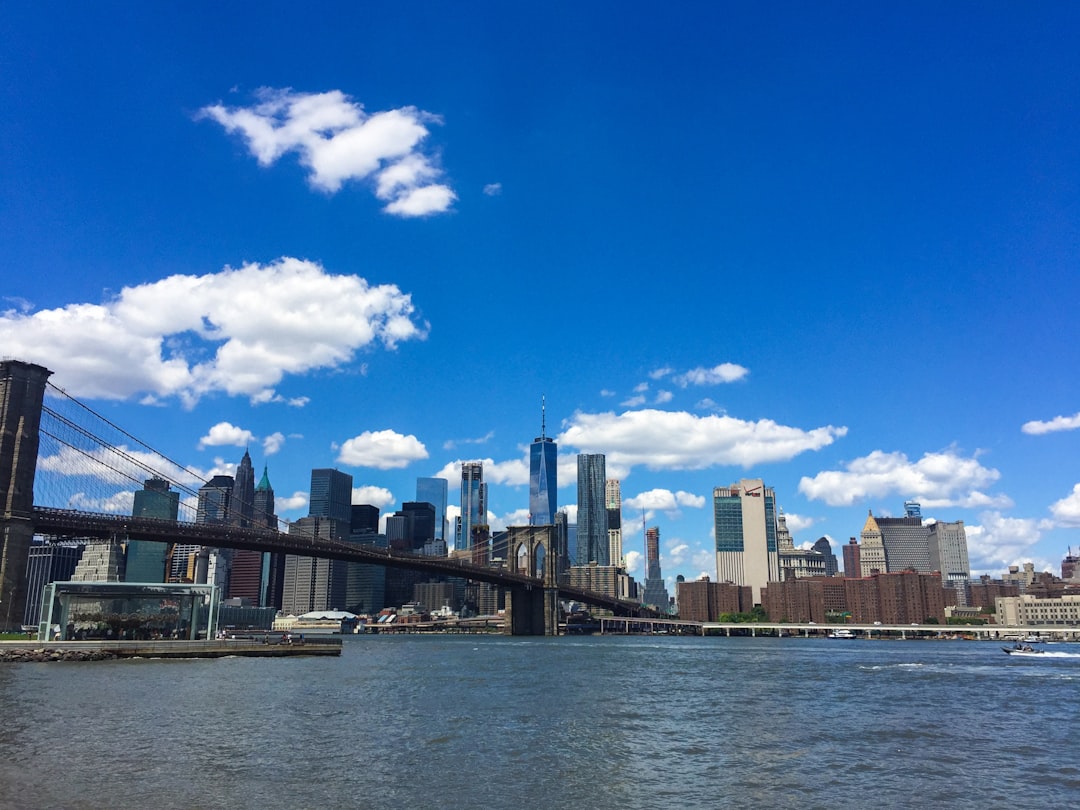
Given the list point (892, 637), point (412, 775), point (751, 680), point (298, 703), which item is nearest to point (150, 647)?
point (298, 703)

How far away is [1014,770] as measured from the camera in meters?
23.6

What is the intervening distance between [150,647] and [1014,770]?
185 feet

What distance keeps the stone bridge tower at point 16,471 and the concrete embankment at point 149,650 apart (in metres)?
9.36

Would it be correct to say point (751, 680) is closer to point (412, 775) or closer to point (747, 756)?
point (747, 756)

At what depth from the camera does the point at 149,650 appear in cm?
6106

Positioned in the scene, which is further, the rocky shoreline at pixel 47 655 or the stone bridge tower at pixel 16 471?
the stone bridge tower at pixel 16 471

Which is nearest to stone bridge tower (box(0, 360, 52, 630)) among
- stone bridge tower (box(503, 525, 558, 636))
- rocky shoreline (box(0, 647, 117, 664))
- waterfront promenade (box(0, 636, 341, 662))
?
waterfront promenade (box(0, 636, 341, 662))

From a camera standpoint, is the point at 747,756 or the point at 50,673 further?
the point at 50,673

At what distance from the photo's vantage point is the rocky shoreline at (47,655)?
53428mm

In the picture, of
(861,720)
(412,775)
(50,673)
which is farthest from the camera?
(50,673)

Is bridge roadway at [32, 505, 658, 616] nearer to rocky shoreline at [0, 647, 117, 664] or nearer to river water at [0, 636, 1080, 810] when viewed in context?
rocky shoreline at [0, 647, 117, 664]

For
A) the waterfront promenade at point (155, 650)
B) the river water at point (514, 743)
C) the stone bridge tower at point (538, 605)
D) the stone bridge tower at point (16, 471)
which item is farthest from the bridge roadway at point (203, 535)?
the stone bridge tower at point (538, 605)

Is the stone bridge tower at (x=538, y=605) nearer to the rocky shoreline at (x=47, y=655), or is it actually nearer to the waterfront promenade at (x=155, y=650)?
the waterfront promenade at (x=155, y=650)

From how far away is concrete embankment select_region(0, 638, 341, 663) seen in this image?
54906 mm
